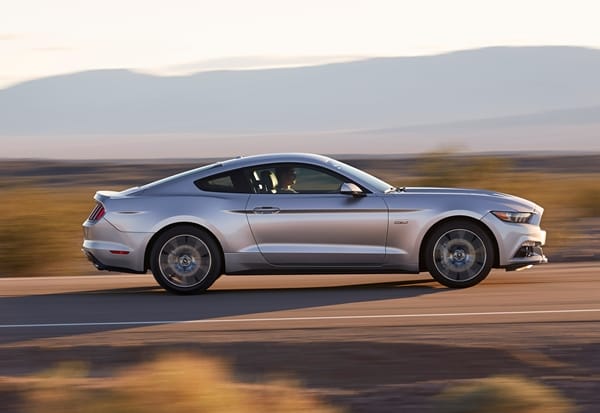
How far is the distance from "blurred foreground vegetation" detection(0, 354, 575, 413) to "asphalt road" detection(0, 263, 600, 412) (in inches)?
24.4

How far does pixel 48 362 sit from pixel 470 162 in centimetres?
1568

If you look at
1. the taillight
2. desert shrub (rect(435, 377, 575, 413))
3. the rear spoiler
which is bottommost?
desert shrub (rect(435, 377, 575, 413))

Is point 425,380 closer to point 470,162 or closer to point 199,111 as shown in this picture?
point 470,162

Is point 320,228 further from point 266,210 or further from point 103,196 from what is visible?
point 103,196

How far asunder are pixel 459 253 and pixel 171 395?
6.45 meters

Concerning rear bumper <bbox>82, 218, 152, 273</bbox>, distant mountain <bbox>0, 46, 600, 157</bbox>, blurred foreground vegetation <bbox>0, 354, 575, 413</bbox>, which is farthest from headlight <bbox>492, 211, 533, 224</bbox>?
distant mountain <bbox>0, 46, 600, 157</bbox>

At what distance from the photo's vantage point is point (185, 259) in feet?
41.5

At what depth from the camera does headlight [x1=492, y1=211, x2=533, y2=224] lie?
12594 mm

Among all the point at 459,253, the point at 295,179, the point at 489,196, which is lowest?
the point at 459,253

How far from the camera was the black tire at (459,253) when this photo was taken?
1252cm

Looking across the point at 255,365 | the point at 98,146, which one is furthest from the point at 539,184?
the point at 98,146

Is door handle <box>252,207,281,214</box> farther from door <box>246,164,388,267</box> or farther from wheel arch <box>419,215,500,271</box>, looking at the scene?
wheel arch <box>419,215,500,271</box>

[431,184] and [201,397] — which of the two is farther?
[431,184]

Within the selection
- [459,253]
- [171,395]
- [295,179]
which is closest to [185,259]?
[295,179]
